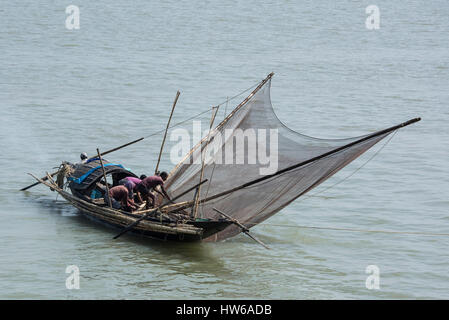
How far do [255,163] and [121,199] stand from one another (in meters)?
2.85

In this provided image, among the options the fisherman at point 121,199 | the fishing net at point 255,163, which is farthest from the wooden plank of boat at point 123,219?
the fishing net at point 255,163

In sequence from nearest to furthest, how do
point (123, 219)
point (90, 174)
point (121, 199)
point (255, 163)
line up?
point (255, 163) < point (123, 219) < point (121, 199) < point (90, 174)

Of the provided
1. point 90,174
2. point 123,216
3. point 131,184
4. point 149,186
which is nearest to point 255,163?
point 149,186

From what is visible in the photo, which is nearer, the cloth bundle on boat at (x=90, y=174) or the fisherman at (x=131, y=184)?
the fisherman at (x=131, y=184)

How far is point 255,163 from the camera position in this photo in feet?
47.6

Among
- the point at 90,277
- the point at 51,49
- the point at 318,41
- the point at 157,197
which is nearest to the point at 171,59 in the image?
the point at 51,49

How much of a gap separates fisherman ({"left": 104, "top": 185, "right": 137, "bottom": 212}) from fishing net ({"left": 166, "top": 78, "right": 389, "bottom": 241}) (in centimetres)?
95

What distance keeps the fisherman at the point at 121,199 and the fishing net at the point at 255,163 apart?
A: 3.12 feet

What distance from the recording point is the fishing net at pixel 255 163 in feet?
43.4

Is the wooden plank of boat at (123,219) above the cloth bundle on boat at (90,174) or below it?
below

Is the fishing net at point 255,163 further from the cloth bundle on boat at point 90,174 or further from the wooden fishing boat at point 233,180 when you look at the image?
the cloth bundle on boat at point 90,174

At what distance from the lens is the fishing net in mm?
13240

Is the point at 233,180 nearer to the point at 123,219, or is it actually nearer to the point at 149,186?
the point at 149,186

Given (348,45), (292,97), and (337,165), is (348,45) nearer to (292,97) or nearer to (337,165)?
(292,97)
